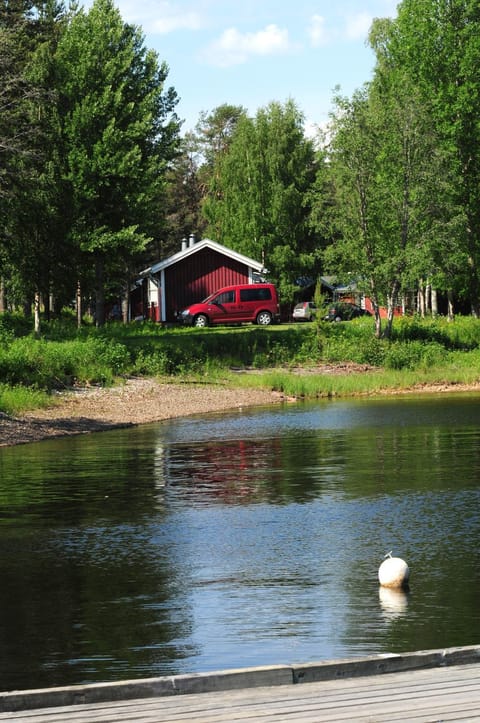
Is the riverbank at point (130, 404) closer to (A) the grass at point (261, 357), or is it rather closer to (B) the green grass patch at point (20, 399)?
(B) the green grass patch at point (20, 399)

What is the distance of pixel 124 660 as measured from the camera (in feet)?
34.4

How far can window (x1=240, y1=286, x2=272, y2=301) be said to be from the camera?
219 feet

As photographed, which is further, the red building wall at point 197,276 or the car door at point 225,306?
the red building wall at point 197,276

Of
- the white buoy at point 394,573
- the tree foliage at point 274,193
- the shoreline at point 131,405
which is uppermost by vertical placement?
the tree foliage at point 274,193

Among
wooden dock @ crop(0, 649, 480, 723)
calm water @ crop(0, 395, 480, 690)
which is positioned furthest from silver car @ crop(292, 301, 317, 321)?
wooden dock @ crop(0, 649, 480, 723)

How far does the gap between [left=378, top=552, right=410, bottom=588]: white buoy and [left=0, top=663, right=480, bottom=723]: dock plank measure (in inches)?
174

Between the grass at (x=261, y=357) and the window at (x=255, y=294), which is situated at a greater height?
the window at (x=255, y=294)

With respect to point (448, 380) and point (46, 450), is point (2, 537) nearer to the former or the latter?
point (46, 450)

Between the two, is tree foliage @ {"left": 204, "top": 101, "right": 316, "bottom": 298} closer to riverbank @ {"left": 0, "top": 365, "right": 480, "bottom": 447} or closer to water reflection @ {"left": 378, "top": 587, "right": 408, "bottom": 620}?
riverbank @ {"left": 0, "top": 365, "right": 480, "bottom": 447}

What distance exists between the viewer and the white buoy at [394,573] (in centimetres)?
1280

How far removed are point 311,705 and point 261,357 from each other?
3922 cm

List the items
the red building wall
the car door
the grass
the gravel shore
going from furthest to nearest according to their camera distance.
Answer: the red building wall < the car door < the grass < the gravel shore

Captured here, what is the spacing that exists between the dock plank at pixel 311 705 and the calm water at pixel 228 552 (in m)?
2.03

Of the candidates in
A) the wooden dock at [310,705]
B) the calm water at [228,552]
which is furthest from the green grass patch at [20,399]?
the wooden dock at [310,705]
